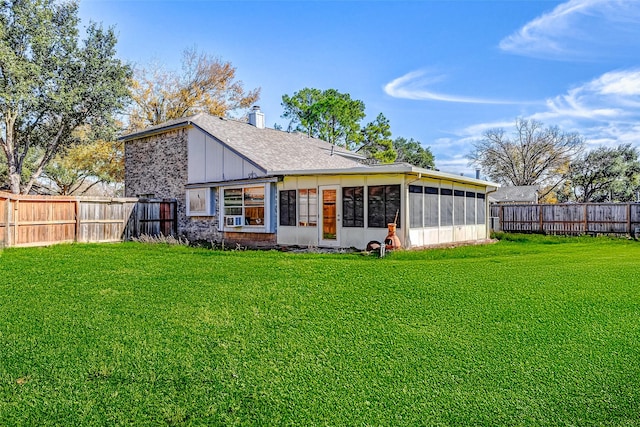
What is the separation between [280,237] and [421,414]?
435 inches

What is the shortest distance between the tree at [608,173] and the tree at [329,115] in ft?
61.3

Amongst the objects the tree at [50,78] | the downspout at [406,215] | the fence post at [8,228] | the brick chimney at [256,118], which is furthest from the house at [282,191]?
the tree at [50,78]

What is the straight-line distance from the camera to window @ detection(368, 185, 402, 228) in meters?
11.8

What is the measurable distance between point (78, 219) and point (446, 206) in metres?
12.2

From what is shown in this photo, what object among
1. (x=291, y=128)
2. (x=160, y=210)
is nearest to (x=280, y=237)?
(x=160, y=210)

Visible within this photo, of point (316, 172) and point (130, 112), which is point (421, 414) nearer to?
point (316, 172)

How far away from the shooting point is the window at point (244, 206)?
14.3m

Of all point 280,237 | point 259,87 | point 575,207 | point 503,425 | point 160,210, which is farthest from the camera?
point 259,87

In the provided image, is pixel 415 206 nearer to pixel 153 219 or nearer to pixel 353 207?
pixel 353 207

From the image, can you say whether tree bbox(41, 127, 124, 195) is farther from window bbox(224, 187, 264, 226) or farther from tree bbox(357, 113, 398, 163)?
tree bbox(357, 113, 398, 163)

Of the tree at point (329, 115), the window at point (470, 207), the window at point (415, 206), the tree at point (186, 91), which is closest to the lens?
the window at point (415, 206)

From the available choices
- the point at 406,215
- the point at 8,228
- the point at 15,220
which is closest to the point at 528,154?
the point at 406,215

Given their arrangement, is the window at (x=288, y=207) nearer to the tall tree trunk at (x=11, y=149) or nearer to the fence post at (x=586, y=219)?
the fence post at (x=586, y=219)

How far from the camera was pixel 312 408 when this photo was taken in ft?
9.82
